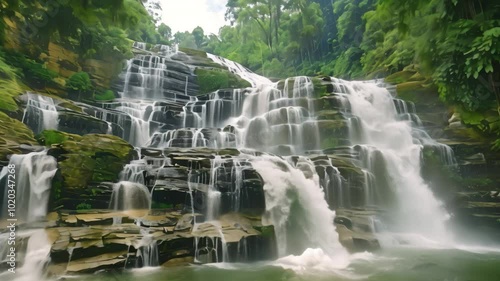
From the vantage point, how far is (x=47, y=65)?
52.0 ft

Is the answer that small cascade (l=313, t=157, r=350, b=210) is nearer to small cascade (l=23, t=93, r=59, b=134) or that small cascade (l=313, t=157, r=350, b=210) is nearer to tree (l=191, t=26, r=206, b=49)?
small cascade (l=23, t=93, r=59, b=134)

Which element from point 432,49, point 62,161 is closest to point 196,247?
point 62,161

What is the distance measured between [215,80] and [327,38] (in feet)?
59.4

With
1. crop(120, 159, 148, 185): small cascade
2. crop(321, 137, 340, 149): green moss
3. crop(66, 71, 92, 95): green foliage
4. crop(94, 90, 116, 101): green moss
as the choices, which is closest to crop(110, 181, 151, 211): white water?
crop(120, 159, 148, 185): small cascade

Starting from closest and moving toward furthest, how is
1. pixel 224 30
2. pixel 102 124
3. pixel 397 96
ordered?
pixel 102 124, pixel 397 96, pixel 224 30

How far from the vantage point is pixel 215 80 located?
2366cm

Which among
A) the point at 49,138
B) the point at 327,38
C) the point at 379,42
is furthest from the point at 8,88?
the point at 327,38

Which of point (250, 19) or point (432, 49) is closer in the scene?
point (432, 49)

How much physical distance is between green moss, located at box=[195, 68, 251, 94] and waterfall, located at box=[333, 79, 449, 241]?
1044 centimetres

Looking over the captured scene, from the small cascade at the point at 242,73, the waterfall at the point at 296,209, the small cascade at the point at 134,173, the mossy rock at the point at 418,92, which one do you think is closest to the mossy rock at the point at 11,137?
the small cascade at the point at 134,173

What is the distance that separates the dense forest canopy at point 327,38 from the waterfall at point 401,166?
2.75 metres

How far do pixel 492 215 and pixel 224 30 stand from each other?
42427 millimetres

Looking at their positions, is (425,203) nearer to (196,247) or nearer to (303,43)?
(196,247)

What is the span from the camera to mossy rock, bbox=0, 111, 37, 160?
817 centimetres
